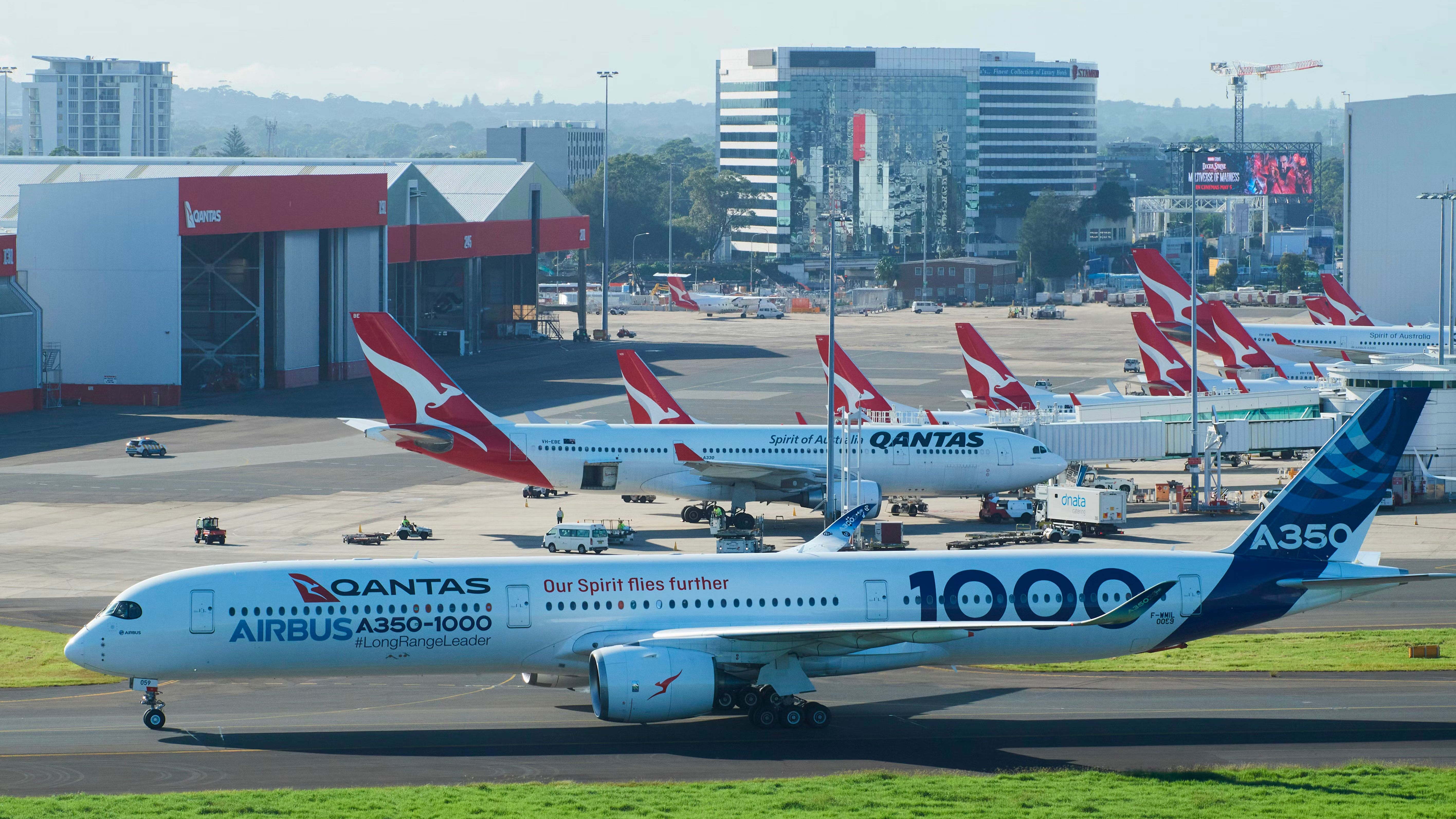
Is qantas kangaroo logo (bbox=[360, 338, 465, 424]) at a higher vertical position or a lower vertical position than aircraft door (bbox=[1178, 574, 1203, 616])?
higher

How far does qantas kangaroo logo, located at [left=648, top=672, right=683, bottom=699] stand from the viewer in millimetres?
35062

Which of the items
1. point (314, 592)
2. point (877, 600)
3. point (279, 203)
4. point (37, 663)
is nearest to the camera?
point (314, 592)

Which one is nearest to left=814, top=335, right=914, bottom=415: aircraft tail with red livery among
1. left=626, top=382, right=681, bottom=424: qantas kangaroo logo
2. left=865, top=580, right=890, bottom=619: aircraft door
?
left=626, top=382, right=681, bottom=424: qantas kangaroo logo

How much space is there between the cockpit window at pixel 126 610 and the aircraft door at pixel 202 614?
3.84 ft

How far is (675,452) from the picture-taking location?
69.6 meters

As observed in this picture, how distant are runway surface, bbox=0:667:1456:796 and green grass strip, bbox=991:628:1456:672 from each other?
756 millimetres

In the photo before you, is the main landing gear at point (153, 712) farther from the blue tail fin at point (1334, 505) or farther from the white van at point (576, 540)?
the white van at point (576, 540)

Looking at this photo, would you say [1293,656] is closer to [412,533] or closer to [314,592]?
[314,592]

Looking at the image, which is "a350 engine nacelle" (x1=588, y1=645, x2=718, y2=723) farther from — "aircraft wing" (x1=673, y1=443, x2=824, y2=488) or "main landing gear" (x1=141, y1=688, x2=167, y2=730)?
"aircraft wing" (x1=673, y1=443, x2=824, y2=488)

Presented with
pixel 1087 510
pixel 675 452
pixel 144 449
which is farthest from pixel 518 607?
pixel 144 449

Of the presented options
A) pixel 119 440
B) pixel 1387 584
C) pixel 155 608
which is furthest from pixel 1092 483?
pixel 119 440

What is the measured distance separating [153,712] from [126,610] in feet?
9.21

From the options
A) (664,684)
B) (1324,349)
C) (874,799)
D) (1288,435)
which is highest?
(1324,349)

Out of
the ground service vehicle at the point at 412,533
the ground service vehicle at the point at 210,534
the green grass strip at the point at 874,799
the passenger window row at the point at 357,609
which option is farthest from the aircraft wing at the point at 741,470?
the green grass strip at the point at 874,799
